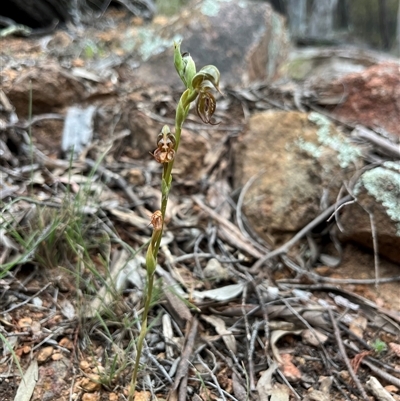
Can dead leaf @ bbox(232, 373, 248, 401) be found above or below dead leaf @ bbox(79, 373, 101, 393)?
below

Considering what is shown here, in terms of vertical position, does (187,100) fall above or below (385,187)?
above

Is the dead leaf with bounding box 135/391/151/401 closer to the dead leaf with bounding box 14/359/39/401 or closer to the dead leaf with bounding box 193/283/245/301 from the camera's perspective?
the dead leaf with bounding box 14/359/39/401

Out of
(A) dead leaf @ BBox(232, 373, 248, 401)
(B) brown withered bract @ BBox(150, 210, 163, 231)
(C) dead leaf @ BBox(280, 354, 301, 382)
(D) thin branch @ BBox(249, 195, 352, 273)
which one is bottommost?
(C) dead leaf @ BBox(280, 354, 301, 382)

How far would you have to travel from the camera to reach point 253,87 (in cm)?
333

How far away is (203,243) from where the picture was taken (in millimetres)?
1954

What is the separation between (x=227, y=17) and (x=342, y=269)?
3.00m


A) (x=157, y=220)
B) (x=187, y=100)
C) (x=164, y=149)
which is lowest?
(x=157, y=220)

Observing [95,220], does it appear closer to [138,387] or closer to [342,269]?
[138,387]

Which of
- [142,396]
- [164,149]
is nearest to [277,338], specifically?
[142,396]

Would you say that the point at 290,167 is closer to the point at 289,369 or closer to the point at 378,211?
the point at 378,211

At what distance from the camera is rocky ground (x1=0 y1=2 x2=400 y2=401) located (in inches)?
52.9

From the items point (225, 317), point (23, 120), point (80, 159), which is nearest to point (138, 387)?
point (225, 317)

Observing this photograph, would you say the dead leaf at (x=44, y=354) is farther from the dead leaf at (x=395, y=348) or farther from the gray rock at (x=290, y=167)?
the dead leaf at (x=395, y=348)

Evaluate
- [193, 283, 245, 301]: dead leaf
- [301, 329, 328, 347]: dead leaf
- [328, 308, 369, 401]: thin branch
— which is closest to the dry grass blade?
[193, 283, 245, 301]: dead leaf
